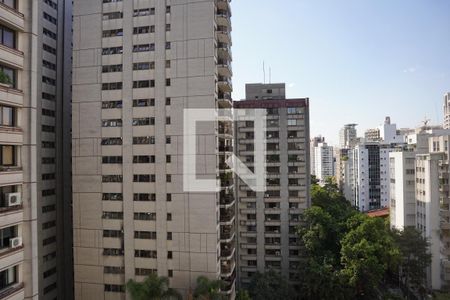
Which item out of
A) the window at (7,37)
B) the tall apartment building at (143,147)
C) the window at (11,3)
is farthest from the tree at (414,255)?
the window at (11,3)

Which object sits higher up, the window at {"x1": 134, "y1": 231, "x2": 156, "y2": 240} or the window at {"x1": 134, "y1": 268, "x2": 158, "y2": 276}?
the window at {"x1": 134, "y1": 231, "x2": 156, "y2": 240}

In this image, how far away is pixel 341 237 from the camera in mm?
A: 25750

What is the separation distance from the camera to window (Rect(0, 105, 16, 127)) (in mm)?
9891

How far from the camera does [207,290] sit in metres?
17.2

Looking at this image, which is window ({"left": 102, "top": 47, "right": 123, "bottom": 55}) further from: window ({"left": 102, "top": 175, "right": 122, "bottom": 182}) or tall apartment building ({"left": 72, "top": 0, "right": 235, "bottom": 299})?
window ({"left": 102, "top": 175, "right": 122, "bottom": 182})

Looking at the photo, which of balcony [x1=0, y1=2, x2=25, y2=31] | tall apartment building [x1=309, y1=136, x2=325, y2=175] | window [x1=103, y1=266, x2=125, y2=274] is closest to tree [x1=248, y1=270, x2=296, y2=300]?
window [x1=103, y1=266, x2=125, y2=274]

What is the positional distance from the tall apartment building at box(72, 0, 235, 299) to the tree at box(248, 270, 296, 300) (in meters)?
3.40

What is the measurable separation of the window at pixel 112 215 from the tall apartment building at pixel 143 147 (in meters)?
0.06

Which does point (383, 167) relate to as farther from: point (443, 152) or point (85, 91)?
point (85, 91)

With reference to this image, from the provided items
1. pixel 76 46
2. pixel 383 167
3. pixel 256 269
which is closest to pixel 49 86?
pixel 76 46

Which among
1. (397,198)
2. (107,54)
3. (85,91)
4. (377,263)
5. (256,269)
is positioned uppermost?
(107,54)

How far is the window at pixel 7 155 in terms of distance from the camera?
9883 mm

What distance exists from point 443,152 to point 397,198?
7342 millimetres

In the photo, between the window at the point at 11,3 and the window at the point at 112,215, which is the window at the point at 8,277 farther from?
the window at the point at 112,215
